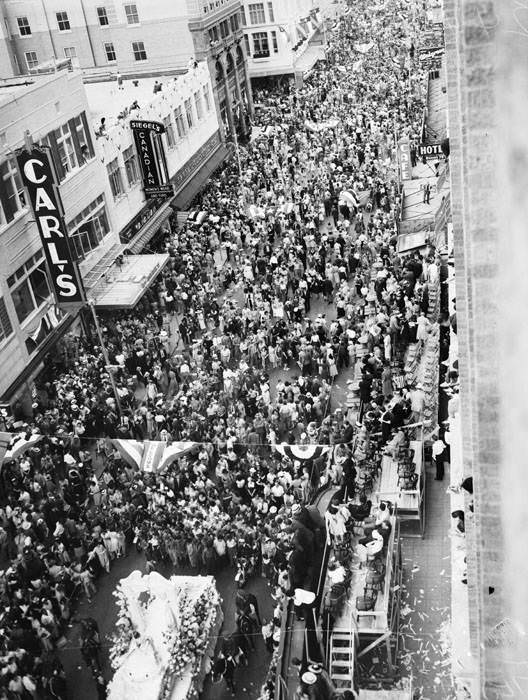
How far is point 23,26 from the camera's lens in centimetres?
5694

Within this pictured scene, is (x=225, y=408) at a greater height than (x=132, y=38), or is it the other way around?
(x=132, y=38)

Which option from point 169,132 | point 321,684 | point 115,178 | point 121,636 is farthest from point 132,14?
point 321,684

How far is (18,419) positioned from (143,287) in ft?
26.6

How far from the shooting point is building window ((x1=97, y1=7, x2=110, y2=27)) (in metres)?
54.7

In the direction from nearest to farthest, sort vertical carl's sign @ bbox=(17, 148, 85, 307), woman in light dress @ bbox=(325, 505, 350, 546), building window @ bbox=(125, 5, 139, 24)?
1. woman in light dress @ bbox=(325, 505, 350, 546)
2. vertical carl's sign @ bbox=(17, 148, 85, 307)
3. building window @ bbox=(125, 5, 139, 24)

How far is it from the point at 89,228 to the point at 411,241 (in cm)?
1295

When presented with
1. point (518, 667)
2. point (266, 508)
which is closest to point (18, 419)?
point (266, 508)

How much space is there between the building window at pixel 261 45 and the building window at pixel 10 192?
4547cm

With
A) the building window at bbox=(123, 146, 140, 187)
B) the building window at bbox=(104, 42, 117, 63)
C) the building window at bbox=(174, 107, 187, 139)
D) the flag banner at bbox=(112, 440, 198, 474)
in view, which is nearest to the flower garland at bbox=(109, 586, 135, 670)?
the flag banner at bbox=(112, 440, 198, 474)

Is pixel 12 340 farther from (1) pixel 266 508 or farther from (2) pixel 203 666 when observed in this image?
(2) pixel 203 666

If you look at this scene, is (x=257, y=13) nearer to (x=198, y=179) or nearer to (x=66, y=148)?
(x=198, y=179)

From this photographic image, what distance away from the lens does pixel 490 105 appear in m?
7.37

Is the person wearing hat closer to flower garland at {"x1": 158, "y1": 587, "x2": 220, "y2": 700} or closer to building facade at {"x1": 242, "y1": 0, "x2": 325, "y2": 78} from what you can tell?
flower garland at {"x1": 158, "y1": 587, "x2": 220, "y2": 700}

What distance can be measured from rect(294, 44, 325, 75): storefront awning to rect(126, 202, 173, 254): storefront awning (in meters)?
32.2
